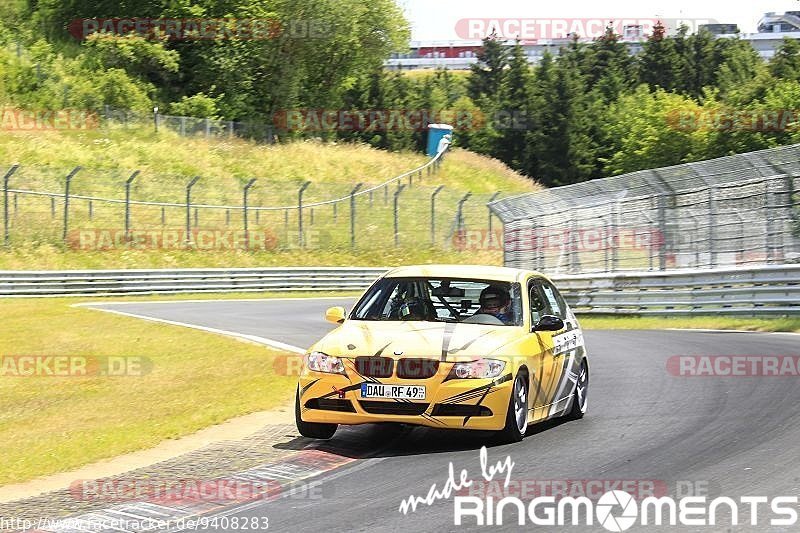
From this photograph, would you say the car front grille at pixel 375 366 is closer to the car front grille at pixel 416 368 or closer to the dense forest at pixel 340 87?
the car front grille at pixel 416 368

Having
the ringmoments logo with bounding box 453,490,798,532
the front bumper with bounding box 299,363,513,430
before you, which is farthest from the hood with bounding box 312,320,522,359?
the ringmoments logo with bounding box 453,490,798,532

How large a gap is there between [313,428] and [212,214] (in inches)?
1379

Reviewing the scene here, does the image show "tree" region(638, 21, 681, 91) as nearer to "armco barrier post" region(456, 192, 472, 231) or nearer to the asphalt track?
"armco barrier post" region(456, 192, 472, 231)

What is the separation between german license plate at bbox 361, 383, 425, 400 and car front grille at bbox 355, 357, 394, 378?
3.4 inches

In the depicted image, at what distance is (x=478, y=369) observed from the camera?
929cm

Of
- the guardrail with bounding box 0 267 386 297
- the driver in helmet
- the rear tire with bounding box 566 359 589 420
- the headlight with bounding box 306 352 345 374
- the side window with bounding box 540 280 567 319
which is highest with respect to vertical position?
the driver in helmet

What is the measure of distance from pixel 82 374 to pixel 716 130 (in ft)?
195

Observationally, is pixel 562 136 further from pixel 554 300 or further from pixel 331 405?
pixel 331 405

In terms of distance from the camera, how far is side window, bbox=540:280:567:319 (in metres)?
11.4

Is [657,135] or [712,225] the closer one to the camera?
[712,225]

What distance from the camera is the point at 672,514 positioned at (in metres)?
6.83

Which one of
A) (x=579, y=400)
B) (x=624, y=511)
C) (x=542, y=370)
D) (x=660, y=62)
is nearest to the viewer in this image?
(x=624, y=511)

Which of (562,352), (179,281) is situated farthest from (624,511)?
(179,281)

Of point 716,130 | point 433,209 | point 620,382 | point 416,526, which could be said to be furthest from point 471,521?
point 716,130
